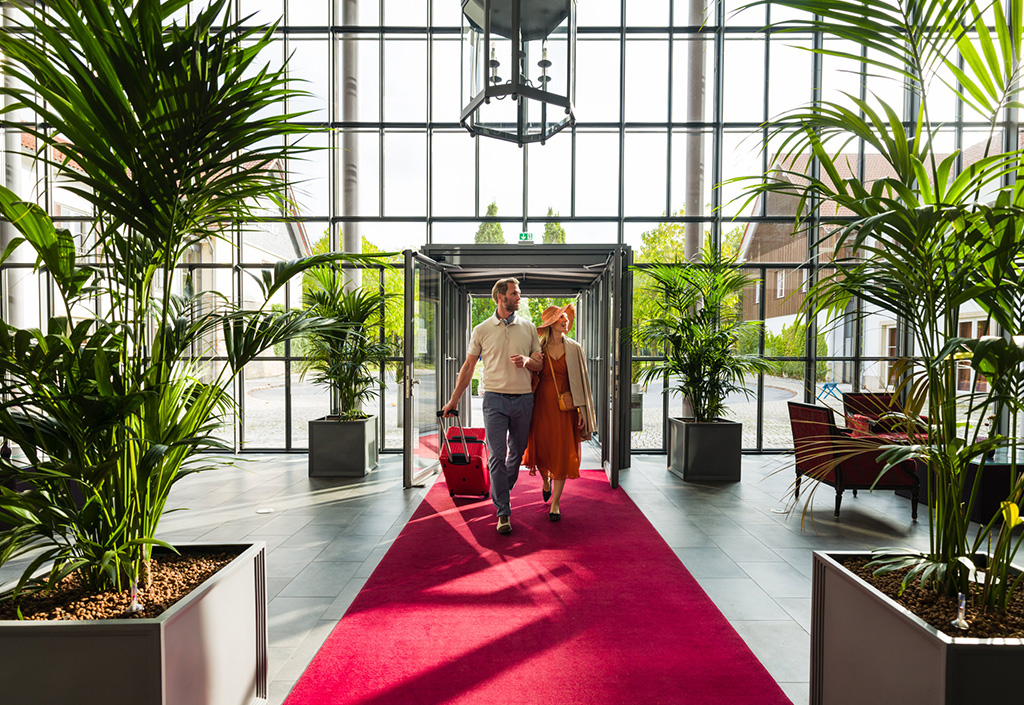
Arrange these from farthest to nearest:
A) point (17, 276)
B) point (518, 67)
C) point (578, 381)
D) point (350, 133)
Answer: point (17, 276) < point (350, 133) < point (578, 381) < point (518, 67)

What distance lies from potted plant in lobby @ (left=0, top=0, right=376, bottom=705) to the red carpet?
24.0 inches

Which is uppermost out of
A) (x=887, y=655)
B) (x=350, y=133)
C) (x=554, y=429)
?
(x=350, y=133)

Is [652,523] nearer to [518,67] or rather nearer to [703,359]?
[703,359]

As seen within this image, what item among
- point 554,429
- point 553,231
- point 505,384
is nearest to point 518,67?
point 505,384

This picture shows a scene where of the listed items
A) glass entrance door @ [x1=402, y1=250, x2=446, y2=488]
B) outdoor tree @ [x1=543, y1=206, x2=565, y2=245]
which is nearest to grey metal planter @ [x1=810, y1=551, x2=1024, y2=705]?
glass entrance door @ [x1=402, y1=250, x2=446, y2=488]

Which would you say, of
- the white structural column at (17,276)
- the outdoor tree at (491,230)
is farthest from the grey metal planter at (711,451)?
the white structural column at (17,276)

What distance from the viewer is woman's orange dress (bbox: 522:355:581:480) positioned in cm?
464

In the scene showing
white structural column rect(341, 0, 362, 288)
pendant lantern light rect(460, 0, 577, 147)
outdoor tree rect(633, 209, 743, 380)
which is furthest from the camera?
white structural column rect(341, 0, 362, 288)

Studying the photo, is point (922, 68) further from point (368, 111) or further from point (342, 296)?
point (368, 111)

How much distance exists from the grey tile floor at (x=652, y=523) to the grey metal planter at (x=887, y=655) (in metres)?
0.42

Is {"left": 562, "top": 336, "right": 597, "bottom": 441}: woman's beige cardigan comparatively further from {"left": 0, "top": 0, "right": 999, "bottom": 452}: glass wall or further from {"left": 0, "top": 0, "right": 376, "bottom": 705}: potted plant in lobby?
{"left": 0, "top": 0, "right": 999, "bottom": 452}: glass wall

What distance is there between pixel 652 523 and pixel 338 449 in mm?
3401

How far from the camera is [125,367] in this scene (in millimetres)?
1893

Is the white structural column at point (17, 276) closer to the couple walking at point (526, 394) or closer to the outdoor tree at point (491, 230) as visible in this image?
the outdoor tree at point (491, 230)
